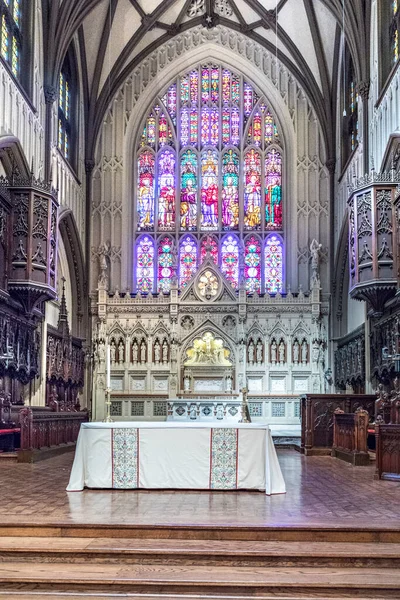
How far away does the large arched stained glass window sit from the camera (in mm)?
27578

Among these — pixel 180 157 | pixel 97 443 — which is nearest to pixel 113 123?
pixel 180 157

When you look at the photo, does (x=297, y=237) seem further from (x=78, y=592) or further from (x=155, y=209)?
(x=78, y=592)

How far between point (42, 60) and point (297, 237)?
1087 centimetres

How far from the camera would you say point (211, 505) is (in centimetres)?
894

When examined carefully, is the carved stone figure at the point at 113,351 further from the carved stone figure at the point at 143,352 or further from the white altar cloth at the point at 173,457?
the white altar cloth at the point at 173,457

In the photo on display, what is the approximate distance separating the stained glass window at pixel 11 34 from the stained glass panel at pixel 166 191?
894 centimetres

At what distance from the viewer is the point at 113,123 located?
92.6 ft

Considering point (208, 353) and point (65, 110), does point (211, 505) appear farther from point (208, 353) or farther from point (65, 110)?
point (65, 110)

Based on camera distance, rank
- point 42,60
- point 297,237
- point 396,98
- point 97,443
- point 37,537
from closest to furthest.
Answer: point 37,537 → point 97,443 → point 396,98 → point 42,60 → point 297,237

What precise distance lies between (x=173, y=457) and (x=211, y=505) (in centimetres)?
149

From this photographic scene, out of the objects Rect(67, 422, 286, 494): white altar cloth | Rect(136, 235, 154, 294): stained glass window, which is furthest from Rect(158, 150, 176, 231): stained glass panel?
Rect(67, 422, 286, 494): white altar cloth

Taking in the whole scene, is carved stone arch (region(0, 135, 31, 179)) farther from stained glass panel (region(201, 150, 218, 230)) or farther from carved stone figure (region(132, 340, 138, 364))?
stained glass panel (region(201, 150, 218, 230))

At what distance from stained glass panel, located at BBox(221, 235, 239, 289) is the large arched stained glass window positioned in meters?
0.04

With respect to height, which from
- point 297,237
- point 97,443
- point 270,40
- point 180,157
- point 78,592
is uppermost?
point 270,40
